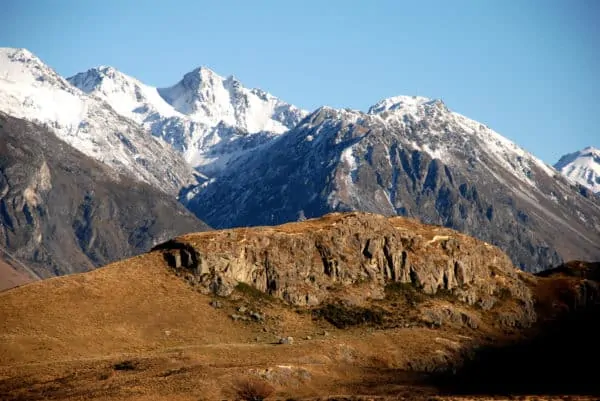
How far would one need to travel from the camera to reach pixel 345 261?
17812 centimetres

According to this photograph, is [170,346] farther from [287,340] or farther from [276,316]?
[276,316]

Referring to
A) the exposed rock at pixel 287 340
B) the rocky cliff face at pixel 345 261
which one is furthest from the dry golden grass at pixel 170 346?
the rocky cliff face at pixel 345 261

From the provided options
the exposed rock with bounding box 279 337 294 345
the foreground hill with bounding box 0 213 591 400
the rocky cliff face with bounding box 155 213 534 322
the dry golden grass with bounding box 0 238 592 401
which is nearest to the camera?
the dry golden grass with bounding box 0 238 592 401

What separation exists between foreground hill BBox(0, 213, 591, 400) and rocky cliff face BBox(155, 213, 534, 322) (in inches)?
9.9

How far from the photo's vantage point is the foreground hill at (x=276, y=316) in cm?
12544

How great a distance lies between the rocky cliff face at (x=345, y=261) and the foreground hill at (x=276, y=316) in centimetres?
25

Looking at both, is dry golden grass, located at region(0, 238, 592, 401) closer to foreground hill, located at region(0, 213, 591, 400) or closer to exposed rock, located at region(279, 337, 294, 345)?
foreground hill, located at region(0, 213, 591, 400)

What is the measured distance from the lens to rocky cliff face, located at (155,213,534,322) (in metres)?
169

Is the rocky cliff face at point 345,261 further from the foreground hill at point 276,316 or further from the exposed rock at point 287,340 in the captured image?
the exposed rock at point 287,340

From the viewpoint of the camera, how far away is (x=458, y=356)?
155m

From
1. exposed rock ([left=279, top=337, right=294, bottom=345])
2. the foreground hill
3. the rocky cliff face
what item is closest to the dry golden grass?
the foreground hill

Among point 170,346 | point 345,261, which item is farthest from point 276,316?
point 170,346

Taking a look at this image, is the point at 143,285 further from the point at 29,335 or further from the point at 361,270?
the point at 361,270

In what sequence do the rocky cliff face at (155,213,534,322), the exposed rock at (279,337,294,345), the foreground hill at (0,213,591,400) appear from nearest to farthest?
the foreground hill at (0,213,591,400) → the exposed rock at (279,337,294,345) → the rocky cliff face at (155,213,534,322)
